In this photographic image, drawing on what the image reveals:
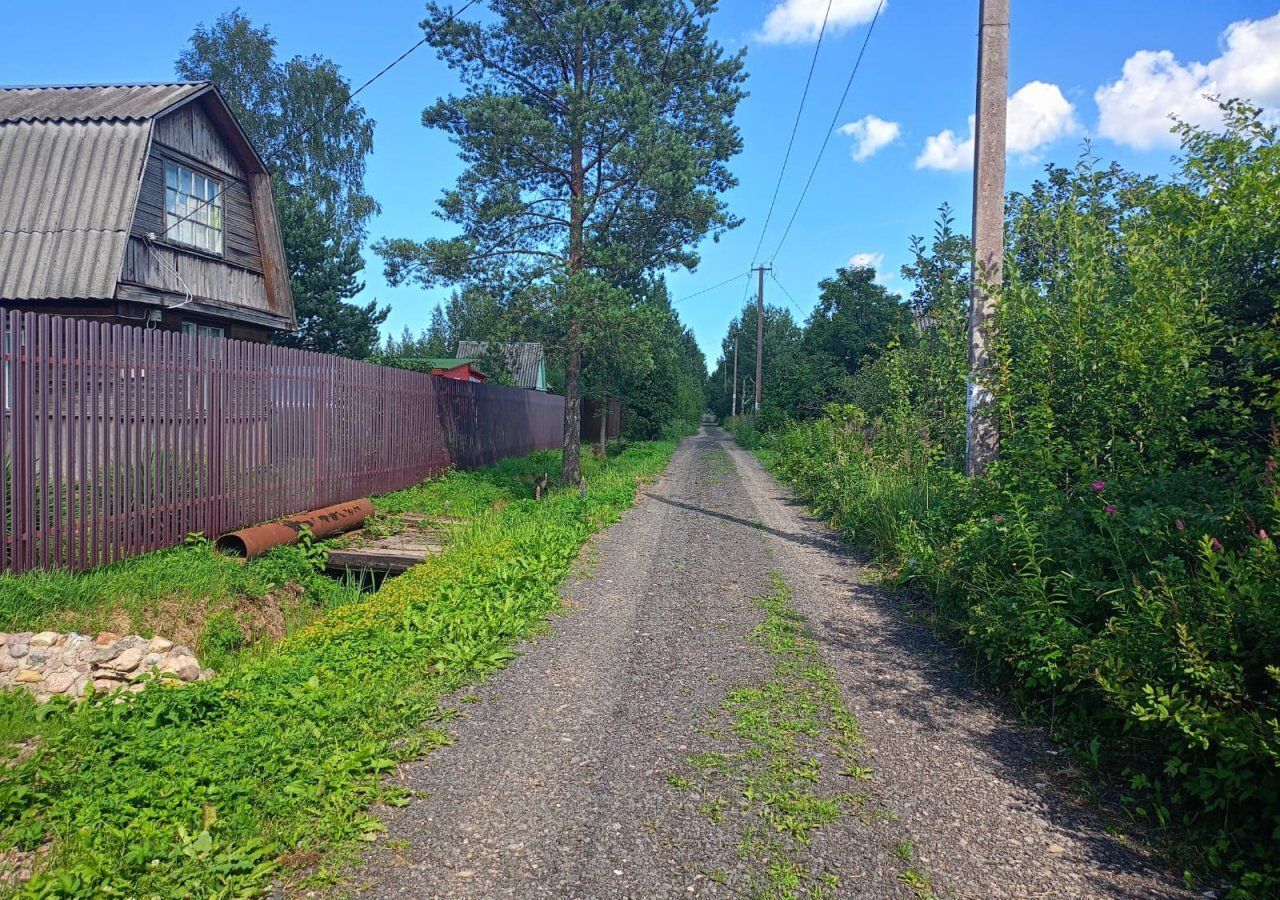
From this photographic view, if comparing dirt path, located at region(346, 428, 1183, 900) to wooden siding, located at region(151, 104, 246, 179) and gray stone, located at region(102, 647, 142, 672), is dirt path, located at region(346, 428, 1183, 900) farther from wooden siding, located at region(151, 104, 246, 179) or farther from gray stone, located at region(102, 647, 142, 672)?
wooden siding, located at region(151, 104, 246, 179)

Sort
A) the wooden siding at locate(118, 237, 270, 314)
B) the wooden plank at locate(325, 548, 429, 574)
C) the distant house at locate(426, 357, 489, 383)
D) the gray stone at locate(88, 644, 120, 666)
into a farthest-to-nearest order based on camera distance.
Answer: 1. the distant house at locate(426, 357, 489, 383)
2. the wooden siding at locate(118, 237, 270, 314)
3. the wooden plank at locate(325, 548, 429, 574)
4. the gray stone at locate(88, 644, 120, 666)

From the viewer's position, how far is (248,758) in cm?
329

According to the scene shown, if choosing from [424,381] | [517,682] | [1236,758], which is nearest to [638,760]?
[517,682]

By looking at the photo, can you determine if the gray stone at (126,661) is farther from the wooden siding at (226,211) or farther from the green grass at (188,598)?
the wooden siding at (226,211)

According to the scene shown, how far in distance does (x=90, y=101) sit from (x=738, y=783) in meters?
14.4

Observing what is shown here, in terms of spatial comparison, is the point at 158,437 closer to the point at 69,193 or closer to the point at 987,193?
the point at 69,193

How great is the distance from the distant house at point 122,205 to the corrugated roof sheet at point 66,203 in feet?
0.05

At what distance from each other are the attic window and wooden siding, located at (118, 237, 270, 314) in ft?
0.97

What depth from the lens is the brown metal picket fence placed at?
18.3 feet

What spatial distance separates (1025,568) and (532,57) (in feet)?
41.1

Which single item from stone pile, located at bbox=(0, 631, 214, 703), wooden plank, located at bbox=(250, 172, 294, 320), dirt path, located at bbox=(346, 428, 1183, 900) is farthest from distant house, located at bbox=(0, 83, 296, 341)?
dirt path, located at bbox=(346, 428, 1183, 900)

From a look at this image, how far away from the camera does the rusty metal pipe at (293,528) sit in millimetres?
7520

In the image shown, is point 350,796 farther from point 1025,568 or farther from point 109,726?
point 1025,568

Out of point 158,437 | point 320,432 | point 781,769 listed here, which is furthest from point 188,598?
point 781,769
